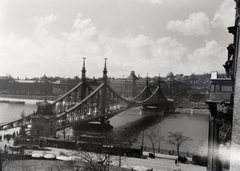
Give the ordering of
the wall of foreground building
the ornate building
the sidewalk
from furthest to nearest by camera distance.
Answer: the sidewalk → the ornate building → the wall of foreground building

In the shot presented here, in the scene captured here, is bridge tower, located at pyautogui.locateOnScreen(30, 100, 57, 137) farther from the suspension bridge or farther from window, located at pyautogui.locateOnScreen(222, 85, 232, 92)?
window, located at pyautogui.locateOnScreen(222, 85, 232, 92)

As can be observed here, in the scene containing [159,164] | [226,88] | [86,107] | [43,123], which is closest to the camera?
[226,88]

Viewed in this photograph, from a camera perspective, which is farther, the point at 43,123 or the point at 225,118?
A: the point at 43,123

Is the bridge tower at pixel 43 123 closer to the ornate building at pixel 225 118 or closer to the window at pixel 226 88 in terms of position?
the ornate building at pixel 225 118

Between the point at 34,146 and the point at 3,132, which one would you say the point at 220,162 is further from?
the point at 3,132

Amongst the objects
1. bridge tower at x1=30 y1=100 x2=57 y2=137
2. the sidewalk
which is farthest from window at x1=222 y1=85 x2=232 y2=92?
bridge tower at x1=30 y1=100 x2=57 y2=137

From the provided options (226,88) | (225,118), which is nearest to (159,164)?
(225,118)

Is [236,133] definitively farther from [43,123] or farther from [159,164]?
[43,123]

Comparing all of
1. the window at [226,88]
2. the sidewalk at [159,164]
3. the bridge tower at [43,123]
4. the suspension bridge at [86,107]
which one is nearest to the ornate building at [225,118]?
the window at [226,88]
